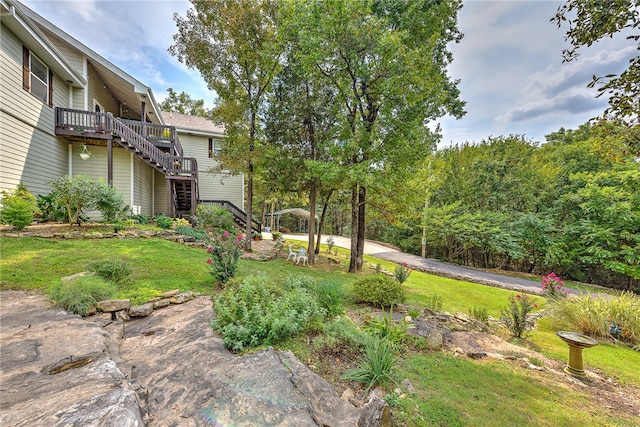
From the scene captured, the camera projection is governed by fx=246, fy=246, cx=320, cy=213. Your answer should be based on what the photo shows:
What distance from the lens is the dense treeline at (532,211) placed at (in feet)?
36.8

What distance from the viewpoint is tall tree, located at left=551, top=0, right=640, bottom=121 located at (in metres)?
2.57

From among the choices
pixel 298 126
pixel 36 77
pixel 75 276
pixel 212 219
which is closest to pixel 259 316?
pixel 75 276

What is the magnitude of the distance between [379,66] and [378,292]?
712 centimetres

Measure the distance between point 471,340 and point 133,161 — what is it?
48.3 feet

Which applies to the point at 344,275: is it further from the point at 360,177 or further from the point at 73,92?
the point at 73,92

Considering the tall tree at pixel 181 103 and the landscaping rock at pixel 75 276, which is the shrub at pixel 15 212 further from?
the tall tree at pixel 181 103

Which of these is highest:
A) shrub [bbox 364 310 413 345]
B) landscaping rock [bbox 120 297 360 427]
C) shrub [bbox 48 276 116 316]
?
shrub [bbox 48 276 116 316]

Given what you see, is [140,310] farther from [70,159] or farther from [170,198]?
[70,159]

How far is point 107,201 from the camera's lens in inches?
323

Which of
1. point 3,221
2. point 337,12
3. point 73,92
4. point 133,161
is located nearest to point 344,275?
point 337,12

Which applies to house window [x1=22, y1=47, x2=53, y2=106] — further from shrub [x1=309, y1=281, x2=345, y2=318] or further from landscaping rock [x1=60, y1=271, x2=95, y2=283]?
shrub [x1=309, y1=281, x2=345, y2=318]

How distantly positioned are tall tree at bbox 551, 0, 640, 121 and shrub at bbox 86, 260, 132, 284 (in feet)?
26.4

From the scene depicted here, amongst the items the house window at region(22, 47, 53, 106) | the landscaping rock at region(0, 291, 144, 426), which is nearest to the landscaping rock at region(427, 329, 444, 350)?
the landscaping rock at region(0, 291, 144, 426)

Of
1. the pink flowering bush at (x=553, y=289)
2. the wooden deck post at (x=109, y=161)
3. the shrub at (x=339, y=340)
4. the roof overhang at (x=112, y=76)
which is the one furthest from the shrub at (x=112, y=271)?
the pink flowering bush at (x=553, y=289)
